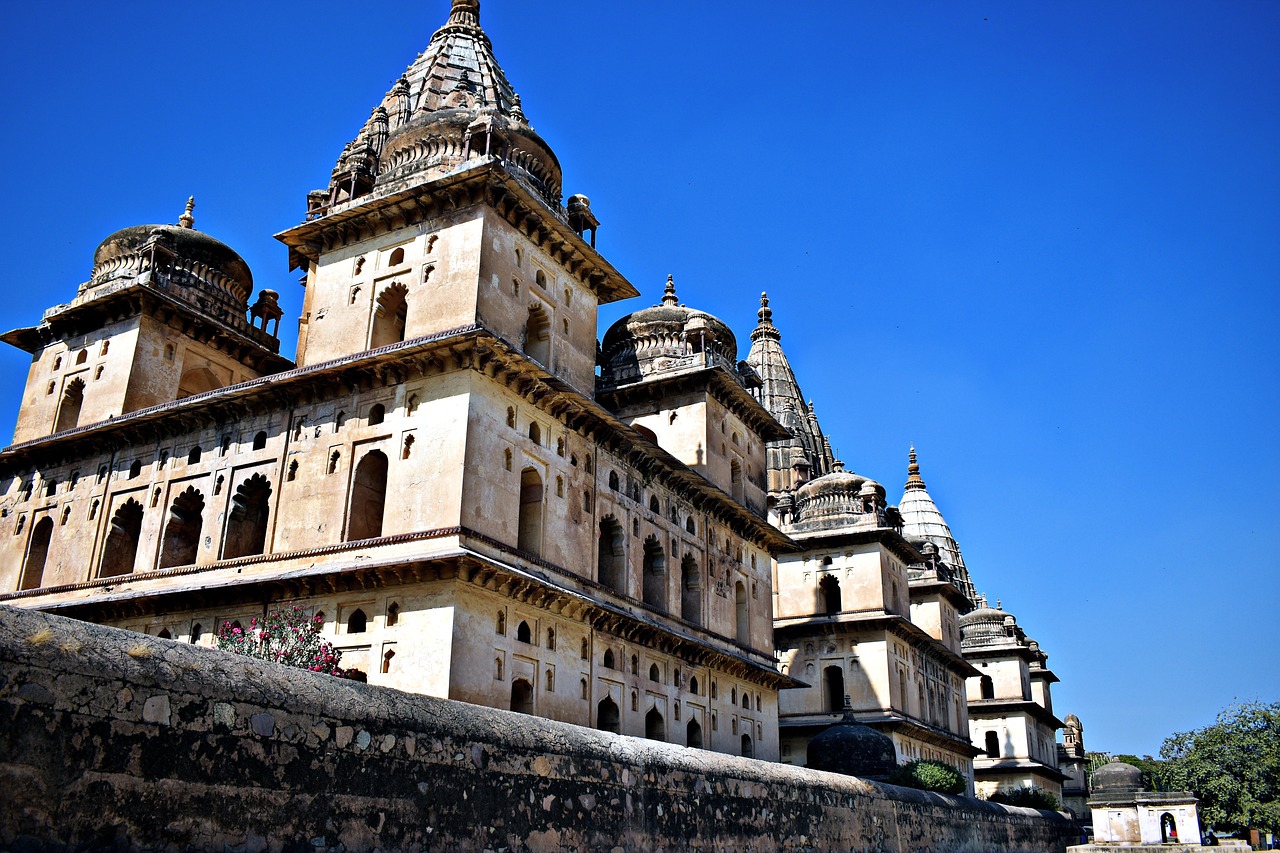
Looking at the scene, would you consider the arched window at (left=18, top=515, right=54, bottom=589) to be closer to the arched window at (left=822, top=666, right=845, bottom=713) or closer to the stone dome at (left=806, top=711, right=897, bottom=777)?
the stone dome at (left=806, top=711, right=897, bottom=777)

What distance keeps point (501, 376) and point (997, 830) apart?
17.2 meters

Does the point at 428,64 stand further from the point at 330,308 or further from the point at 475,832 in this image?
the point at 475,832

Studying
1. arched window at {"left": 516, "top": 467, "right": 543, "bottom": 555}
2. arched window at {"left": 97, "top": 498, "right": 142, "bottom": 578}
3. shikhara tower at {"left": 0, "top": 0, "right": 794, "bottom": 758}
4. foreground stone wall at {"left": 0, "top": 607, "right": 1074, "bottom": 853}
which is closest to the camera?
foreground stone wall at {"left": 0, "top": 607, "right": 1074, "bottom": 853}

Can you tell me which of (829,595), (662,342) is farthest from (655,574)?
(829,595)

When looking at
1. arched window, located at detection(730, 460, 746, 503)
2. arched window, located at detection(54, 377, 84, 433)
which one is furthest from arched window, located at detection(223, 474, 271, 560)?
arched window, located at detection(730, 460, 746, 503)

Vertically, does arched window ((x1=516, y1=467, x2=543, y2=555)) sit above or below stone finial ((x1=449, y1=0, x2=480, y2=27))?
below

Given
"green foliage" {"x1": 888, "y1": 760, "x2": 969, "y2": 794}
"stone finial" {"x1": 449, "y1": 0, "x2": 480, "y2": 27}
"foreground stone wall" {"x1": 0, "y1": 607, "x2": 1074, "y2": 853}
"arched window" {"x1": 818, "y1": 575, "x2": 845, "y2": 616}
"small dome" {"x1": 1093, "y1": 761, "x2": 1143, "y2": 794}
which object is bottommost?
"foreground stone wall" {"x1": 0, "y1": 607, "x2": 1074, "y2": 853}

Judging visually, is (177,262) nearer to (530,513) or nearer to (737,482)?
(530,513)

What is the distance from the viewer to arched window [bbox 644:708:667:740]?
2600cm

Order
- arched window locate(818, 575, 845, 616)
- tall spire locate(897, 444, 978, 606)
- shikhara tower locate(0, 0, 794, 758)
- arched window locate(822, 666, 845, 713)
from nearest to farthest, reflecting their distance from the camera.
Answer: shikhara tower locate(0, 0, 794, 758) → arched window locate(822, 666, 845, 713) → arched window locate(818, 575, 845, 616) → tall spire locate(897, 444, 978, 606)

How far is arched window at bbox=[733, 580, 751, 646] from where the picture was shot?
31.9 meters

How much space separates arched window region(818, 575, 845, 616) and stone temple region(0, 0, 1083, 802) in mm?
7158

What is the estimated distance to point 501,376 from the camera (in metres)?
22.6

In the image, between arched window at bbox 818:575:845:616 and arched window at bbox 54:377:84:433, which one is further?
arched window at bbox 818:575:845:616
